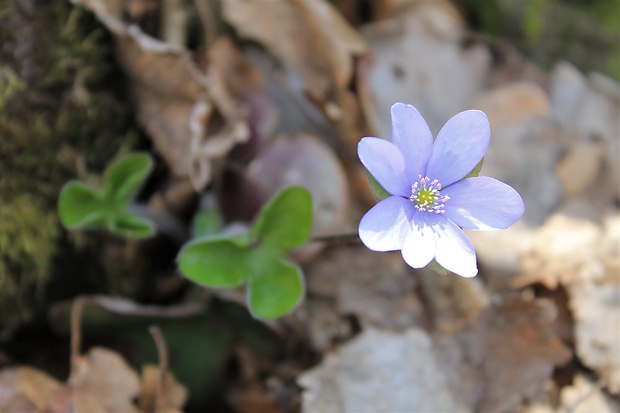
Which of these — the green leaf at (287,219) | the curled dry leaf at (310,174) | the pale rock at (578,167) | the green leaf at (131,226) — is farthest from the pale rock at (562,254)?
the green leaf at (131,226)

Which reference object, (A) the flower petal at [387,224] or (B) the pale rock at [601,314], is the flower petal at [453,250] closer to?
(A) the flower petal at [387,224]

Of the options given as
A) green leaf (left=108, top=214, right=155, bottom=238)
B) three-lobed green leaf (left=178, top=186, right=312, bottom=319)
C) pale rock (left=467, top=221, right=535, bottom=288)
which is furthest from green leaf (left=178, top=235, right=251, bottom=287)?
pale rock (left=467, top=221, right=535, bottom=288)

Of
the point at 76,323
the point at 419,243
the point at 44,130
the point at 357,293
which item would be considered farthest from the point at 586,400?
the point at 44,130

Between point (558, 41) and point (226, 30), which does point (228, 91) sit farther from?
point (558, 41)

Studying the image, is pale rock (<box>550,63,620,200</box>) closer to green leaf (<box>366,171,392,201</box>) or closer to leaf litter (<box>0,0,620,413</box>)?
leaf litter (<box>0,0,620,413</box>)

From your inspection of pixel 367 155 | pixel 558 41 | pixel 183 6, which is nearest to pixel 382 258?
pixel 367 155

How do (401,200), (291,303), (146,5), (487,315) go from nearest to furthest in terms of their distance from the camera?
(401,200) < (291,303) < (487,315) < (146,5)

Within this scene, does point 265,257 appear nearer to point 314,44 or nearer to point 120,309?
point 120,309
